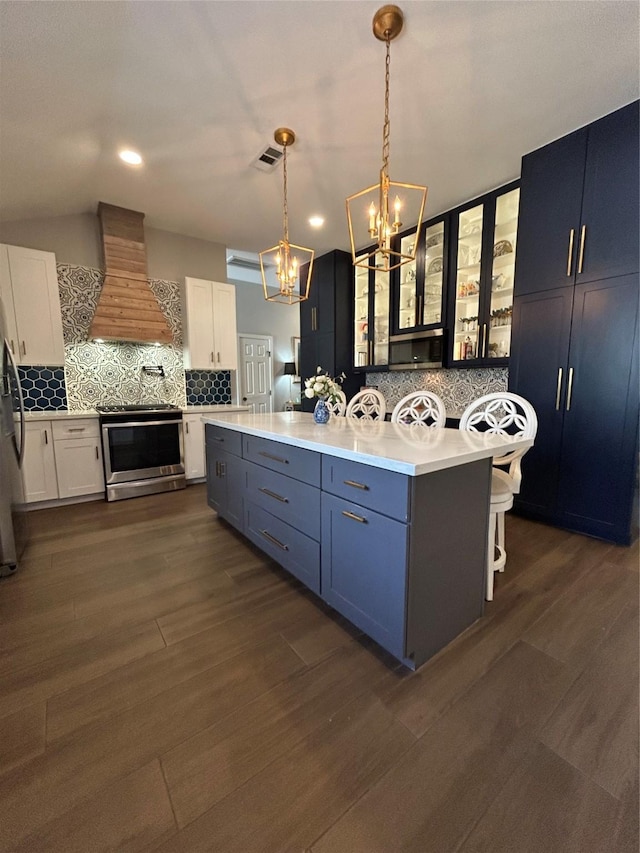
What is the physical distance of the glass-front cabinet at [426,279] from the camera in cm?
355

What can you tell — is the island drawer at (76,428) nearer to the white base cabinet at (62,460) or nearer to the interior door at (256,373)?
the white base cabinet at (62,460)

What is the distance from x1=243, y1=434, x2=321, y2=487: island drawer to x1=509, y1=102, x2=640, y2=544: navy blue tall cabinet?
2.04 m

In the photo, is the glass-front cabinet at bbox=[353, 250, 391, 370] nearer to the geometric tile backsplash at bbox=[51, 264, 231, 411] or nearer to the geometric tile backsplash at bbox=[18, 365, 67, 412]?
the geometric tile backsplash at bbox=[51, 264, 231, 411]

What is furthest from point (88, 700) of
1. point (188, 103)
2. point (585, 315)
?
point (585, 315)

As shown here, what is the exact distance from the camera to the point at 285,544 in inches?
76.2

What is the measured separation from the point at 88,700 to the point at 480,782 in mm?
1339

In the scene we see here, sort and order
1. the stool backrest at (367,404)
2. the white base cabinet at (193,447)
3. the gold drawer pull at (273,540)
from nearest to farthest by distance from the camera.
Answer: the gold drawer pull at (273,540), the stool backrest at (367,404), the white base cabinet at (193,447)

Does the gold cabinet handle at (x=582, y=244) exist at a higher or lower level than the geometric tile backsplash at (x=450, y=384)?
higher

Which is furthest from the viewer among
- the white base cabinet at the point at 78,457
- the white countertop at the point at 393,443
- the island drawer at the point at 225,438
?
the white base cabinet at the point at 78,457

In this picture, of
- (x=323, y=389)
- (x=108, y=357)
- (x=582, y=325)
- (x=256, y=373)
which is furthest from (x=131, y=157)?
(x=256, y=373)

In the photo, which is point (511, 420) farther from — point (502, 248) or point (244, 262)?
point (244, 262)

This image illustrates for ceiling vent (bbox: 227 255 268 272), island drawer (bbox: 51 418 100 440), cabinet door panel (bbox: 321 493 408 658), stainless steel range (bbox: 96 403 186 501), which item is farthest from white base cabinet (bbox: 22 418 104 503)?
ceiling vent (bbox: 227 255 268 272)

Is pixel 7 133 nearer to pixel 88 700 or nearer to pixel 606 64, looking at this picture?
pixel 88 700

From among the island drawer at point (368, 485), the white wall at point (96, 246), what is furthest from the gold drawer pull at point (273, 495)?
the white wall at point (96, 246)
